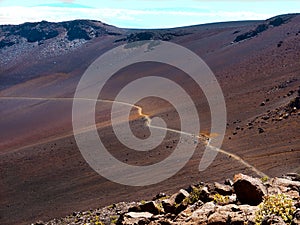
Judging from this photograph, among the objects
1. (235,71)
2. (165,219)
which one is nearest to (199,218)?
(165,219)

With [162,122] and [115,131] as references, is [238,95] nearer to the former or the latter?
[162,122]

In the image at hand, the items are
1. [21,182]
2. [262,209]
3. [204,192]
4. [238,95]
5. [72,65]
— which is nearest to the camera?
[262,209]

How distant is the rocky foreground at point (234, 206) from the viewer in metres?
6.48

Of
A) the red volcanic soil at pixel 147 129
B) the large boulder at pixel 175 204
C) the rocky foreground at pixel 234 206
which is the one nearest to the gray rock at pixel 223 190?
the rocky foreground at pixel 234 206

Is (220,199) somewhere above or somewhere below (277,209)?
below

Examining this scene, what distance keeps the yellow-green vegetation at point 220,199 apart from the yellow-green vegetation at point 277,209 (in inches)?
56.7

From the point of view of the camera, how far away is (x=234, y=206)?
7.38 metres

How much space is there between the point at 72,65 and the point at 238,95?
45862 millimetres

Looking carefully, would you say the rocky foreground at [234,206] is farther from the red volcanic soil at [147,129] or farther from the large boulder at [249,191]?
the red volcanic soil at [147,129]

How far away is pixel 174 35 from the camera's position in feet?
265

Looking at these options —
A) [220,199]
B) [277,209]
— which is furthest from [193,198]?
[277,209]

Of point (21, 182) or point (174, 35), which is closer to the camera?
point (21, 182)

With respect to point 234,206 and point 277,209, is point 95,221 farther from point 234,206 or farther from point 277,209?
point 277,209

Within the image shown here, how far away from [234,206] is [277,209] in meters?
1.05
